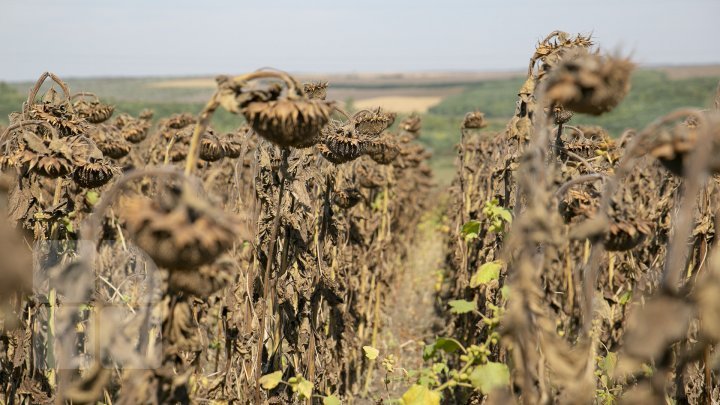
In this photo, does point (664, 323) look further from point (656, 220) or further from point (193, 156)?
point (656, 220)

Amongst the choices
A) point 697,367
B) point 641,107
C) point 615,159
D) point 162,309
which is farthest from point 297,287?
point 641,107

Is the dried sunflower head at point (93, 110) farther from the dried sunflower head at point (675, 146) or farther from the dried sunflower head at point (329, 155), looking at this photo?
the dried sunflower head at point (675, 146)

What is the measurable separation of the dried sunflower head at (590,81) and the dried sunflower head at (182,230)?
0.96 m

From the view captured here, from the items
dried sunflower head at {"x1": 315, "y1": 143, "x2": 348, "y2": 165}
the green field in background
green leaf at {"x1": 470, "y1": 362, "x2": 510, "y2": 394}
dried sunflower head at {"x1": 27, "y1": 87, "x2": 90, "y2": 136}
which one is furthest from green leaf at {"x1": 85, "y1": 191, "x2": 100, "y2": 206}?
the green field in background

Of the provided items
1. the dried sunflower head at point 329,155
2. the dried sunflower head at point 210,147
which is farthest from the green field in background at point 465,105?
the dried sunflower head at point 329,155

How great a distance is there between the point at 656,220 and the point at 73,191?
450 cm

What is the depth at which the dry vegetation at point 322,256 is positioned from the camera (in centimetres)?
168

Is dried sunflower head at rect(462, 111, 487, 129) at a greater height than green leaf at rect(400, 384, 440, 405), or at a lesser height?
greater

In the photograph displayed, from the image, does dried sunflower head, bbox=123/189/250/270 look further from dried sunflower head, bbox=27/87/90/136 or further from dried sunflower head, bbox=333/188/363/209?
dried sunflower head, bbox=333/188/363/209

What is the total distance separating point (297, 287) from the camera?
11.5 ft

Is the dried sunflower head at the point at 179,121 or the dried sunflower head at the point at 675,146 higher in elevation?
the dried sunflower head at the point at 675,146

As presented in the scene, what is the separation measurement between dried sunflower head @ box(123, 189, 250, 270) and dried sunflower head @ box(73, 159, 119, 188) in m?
1.51

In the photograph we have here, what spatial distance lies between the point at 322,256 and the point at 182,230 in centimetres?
274

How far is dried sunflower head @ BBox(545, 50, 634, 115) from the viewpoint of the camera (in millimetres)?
1737
